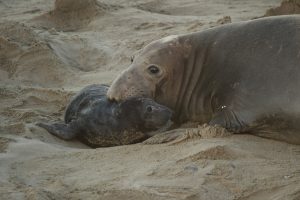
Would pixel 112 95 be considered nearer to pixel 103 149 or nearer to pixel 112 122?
pixel 112 122

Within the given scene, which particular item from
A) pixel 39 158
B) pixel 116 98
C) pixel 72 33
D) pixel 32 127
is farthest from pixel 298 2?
pixel 39 158

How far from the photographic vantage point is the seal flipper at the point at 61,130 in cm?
397

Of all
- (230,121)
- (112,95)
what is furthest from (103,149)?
(230,121)

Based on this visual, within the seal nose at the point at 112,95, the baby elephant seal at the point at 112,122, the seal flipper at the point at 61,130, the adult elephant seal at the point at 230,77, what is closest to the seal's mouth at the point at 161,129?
the baby elephant seal at the point at 112,122

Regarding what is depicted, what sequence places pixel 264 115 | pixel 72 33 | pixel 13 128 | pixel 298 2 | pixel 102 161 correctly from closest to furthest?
pixel 102 161, pixel 264 115, pixel 13 128, pixel 298 2, pixel 72 33

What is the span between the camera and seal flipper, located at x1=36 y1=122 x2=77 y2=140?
3973 millimetres

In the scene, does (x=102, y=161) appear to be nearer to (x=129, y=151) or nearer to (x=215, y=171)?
(x=129, y=151)

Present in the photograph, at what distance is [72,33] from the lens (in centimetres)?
688

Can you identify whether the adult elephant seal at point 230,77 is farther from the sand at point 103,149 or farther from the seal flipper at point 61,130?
the seal flipper at point 61,130

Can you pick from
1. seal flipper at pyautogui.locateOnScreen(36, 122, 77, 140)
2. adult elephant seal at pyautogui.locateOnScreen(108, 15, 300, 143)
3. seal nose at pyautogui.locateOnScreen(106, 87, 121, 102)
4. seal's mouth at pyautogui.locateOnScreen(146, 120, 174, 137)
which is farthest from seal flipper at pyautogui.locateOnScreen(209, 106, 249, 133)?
seal flipper at pyautogui.locateOnScreen(36, 122, 77, 140)

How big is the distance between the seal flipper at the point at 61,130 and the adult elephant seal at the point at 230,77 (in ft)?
1.21

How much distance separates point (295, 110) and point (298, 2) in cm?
303

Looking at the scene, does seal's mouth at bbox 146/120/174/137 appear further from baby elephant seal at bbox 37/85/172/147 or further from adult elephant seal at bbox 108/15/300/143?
adult elephant seal at bbox 108/15/300/143

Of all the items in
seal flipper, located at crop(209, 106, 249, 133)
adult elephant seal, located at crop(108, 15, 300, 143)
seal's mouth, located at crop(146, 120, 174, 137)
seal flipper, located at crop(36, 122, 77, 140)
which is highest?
adult elephant seal, located at crop(108, 15, 300, 143)
